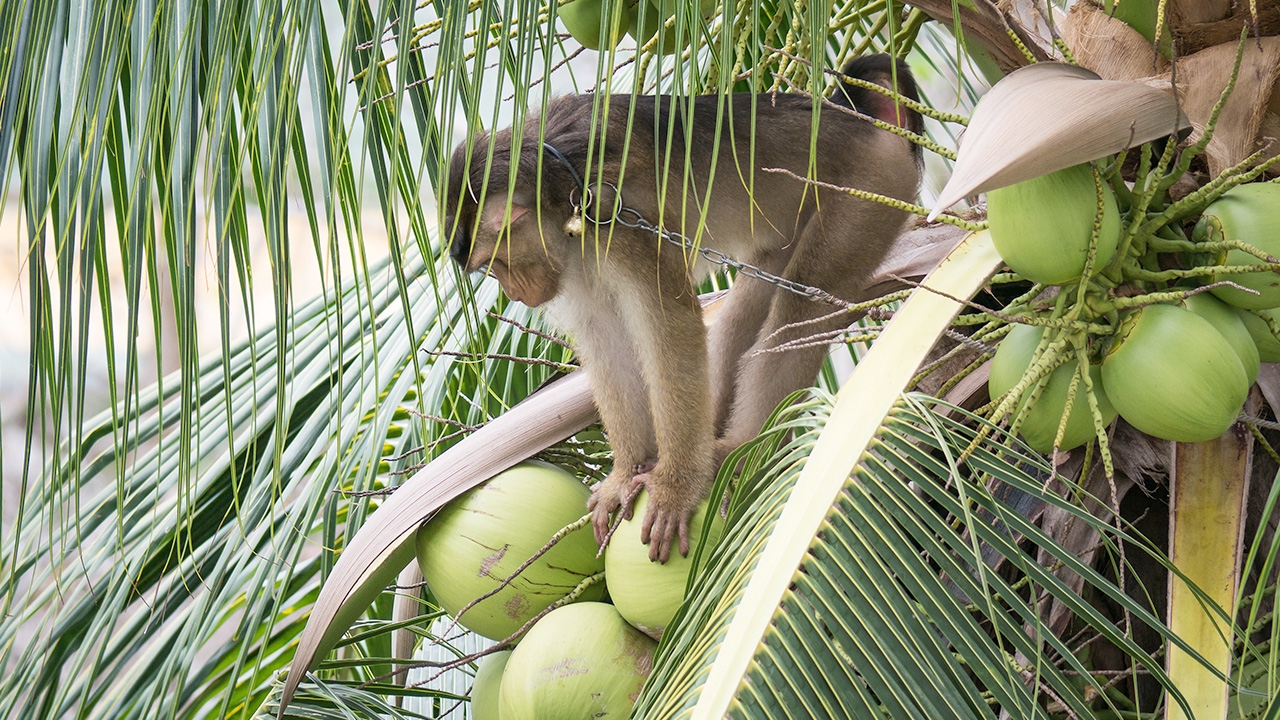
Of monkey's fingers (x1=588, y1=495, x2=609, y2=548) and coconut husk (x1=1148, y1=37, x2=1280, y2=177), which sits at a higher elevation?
coconut husk (x1=1148, y1=37, x2=1280, y2=177)

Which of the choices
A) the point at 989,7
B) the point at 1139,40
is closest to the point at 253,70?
the point at 989,7

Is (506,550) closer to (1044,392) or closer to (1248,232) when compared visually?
(1044,392)

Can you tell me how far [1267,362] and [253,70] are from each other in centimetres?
113

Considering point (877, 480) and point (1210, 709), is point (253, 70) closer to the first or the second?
point (877, 480)

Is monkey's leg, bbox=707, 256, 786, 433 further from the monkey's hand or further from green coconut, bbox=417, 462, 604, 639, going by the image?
green coconut, bbox=417, 462, 604, 639

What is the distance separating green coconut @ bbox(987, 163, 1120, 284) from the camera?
1037 mm

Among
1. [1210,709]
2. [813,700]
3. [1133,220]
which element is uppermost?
[1133,220]

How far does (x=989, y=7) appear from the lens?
1.29m

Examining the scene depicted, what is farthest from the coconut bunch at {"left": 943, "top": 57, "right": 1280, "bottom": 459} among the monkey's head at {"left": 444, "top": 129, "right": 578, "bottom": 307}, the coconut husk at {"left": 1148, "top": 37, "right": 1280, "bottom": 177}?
the monkey's head at {"left": 444, "top": 129, "right": 578, "bottom": 307}

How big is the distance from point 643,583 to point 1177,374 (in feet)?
2.01

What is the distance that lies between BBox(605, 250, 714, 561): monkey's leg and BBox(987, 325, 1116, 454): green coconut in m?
0.72

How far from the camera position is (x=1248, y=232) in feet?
3.64

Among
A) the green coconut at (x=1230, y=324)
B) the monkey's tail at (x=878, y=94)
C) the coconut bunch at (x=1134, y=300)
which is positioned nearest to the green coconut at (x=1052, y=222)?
the coconut bunch at (x=1134, y=300)

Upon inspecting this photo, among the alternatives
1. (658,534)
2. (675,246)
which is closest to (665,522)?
(658,534)
